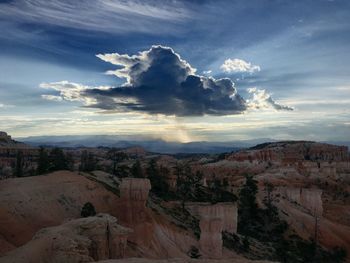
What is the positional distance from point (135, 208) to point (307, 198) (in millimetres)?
55002

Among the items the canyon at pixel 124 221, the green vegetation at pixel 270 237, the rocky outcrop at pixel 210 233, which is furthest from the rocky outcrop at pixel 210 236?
the green vegetation at pixel 270 237

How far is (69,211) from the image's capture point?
145ft

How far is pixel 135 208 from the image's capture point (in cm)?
4588

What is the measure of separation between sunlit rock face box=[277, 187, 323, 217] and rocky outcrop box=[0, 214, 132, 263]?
65.0 m

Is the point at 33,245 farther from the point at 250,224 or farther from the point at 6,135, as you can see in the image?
the point at 6,135

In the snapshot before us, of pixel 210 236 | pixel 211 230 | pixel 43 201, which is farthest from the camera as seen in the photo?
pixel 211 230

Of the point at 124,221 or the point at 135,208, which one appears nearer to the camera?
the point at 124,221

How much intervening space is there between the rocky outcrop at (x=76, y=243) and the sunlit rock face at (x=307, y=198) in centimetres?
6502

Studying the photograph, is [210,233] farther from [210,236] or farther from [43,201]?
[43,201]

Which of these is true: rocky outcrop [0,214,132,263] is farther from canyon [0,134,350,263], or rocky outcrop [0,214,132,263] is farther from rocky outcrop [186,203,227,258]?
rocky outcrop [186,203,227,258]

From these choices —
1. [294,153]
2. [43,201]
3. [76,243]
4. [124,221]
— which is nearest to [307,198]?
[124,221]

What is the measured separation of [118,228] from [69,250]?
6.47 metres

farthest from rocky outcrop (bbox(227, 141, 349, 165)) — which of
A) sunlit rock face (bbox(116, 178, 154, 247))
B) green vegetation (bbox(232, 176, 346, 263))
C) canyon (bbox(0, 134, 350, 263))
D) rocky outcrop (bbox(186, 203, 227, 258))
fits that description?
sunlit rock face (bbox(116, 178, 154, 247))

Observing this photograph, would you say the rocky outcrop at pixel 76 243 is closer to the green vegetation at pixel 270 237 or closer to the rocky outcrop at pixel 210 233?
the rocky outcrop at pixel 210 233
